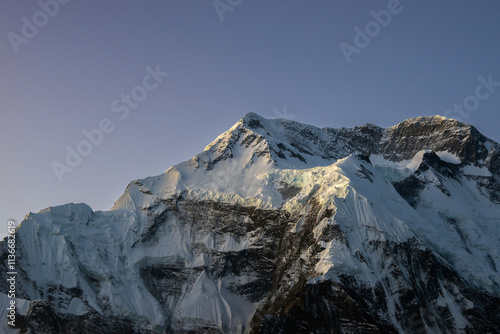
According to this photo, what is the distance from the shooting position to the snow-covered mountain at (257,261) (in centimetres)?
14488

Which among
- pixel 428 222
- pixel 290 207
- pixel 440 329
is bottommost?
pixel 440 329

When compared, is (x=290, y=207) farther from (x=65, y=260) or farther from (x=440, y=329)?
(x=65, y=260)

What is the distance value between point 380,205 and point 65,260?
88.1 meters

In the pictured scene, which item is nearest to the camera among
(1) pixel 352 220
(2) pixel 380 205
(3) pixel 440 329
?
(3) pixel 440 329

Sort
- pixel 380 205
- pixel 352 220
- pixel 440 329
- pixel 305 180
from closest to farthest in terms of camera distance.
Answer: pixel 440 329 < pixel 352 220 < pixel 380 205 < pixel 305 180

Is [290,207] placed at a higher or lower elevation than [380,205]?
higher

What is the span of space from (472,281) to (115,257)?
9961 centimetres

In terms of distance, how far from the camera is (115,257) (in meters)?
176

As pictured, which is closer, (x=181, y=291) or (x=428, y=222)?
(x=181, y=291)

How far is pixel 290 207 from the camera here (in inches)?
6875

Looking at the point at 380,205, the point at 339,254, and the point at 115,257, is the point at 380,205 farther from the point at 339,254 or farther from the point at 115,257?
the point at 115,257

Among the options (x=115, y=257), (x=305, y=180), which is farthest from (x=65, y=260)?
(x=305, y=180)

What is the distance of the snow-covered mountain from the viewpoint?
145 m

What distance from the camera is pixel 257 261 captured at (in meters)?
171
